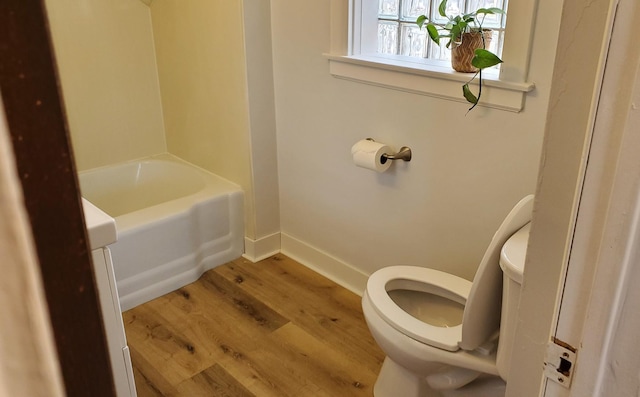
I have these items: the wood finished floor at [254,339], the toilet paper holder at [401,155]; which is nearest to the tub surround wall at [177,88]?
the wood finished floor at [254,339]

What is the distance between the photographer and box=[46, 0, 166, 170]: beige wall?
111 inches

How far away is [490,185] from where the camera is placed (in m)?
1.90

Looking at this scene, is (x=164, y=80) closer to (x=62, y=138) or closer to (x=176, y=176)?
(x=176, y=176)

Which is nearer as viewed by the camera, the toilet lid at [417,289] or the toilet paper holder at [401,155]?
the toilet lid at [417,289]

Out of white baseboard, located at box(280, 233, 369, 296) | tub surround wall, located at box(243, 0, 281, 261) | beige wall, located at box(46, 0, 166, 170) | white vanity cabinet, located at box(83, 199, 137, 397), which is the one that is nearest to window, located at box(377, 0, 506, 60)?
tub surround wall, located at box(243, 0, 281, 261)

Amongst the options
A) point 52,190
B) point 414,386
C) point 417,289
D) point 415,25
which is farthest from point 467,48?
point 52,190

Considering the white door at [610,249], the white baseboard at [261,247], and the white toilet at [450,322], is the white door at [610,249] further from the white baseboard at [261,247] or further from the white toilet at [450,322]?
the white baseboard at [261,247]

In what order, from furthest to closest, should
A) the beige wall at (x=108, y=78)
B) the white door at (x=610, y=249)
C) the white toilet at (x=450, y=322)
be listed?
the beige wall at (x=108, y=78), the white toilet at (x=450, y=322), the white door at (x=610, y=249)

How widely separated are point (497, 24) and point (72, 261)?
5.86 feet

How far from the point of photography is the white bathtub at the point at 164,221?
8.00 ft

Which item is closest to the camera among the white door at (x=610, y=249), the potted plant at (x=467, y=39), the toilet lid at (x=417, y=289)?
the white door at (x=610, y=249)

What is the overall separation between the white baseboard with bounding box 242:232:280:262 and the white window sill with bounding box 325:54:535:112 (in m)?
0.96

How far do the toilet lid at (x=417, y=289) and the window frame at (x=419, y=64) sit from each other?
597 mm

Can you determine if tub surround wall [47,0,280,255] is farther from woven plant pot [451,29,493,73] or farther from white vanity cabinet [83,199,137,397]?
white vanity cabinet [83,199,137,397]
